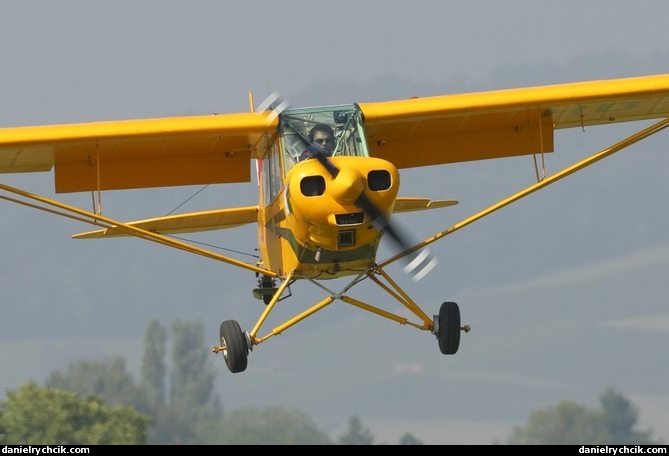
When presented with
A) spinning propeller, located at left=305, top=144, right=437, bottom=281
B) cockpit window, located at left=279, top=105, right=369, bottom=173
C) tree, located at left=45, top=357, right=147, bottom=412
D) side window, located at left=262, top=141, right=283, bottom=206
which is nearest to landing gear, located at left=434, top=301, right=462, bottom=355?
spinning propeller, located at left=305, top=144, right=437, bottom=281

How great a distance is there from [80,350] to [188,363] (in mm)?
51273

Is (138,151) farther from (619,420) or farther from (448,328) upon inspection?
(619,420)

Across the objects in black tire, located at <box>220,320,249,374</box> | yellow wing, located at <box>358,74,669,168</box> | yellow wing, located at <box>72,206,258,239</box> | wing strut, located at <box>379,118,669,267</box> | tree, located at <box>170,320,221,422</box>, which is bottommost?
black tire, located at <box>220,320,249,374</box>

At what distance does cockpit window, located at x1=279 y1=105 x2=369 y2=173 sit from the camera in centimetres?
1496

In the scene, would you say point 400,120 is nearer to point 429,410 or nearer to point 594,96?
point 594,96

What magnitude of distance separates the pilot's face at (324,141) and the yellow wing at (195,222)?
11.0ft

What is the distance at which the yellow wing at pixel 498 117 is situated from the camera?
16.3 m

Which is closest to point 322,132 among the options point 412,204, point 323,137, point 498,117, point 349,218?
point 323,137

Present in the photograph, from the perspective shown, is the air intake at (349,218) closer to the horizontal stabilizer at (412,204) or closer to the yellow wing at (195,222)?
the yellow wing at (195,222)

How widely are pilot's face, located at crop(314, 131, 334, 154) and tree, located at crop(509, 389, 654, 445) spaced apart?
124 ft

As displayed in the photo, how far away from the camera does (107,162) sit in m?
17.1

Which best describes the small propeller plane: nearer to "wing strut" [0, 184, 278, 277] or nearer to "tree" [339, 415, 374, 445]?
"wing strut" [0, 184, 278, 277]

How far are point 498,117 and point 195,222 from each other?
4.10 metres

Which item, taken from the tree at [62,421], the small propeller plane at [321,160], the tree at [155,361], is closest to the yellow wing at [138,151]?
the small propeller plane at [321,160]
